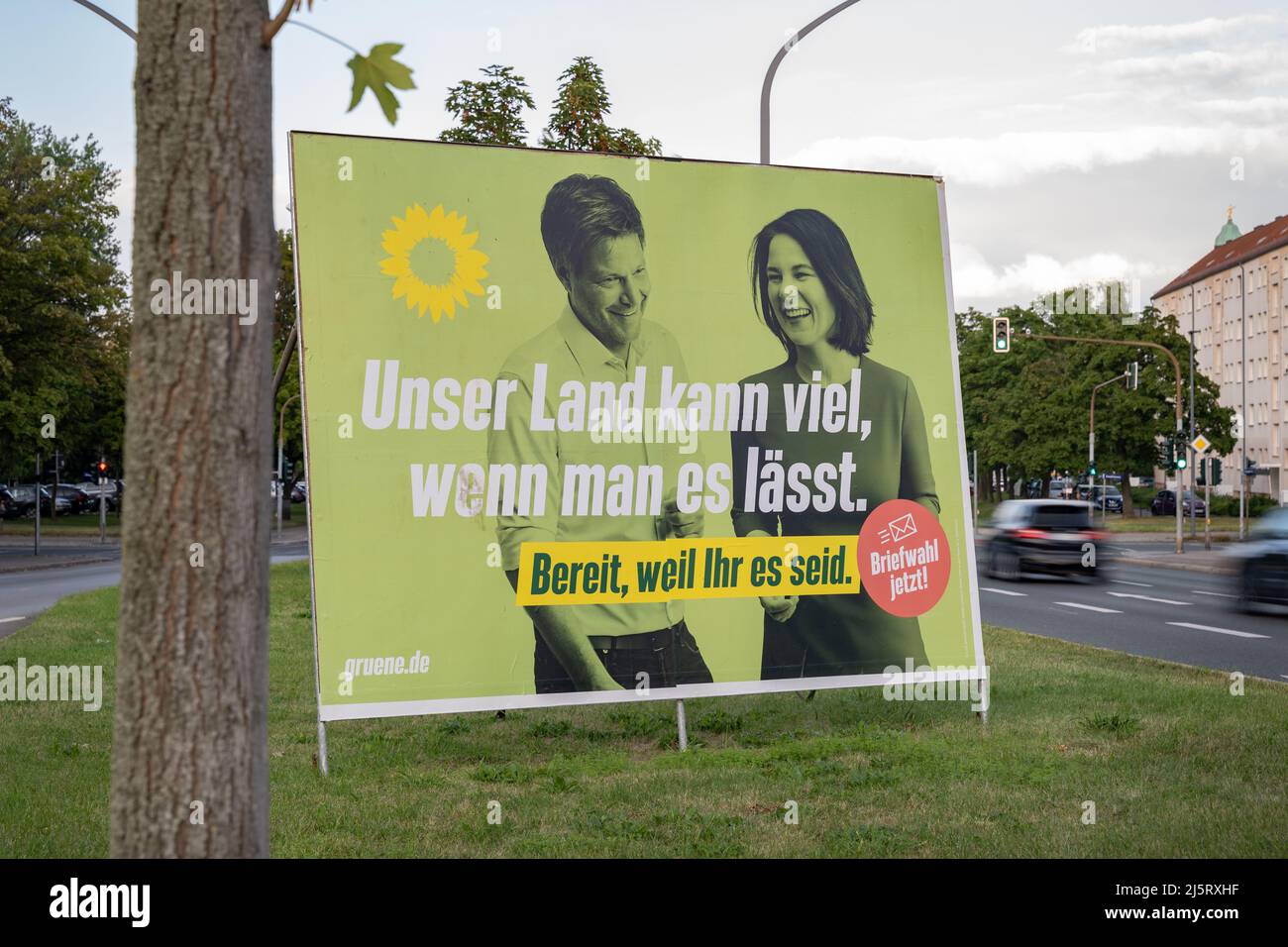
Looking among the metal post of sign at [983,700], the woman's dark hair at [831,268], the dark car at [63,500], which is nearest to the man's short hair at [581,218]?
the woman's dark hair at [831,268]

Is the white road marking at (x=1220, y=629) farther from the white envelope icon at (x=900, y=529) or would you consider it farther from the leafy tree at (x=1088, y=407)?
the leafy tree at (x=1088, y=407)

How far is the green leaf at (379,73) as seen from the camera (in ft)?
10.0

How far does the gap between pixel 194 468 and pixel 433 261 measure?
5515 millimetres

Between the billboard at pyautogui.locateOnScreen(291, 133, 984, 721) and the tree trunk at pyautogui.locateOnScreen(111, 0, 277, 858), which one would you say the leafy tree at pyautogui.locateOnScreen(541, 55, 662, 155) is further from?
the tree trunk at pyautogui.locateOnScreen(111, 0, 277, 858)

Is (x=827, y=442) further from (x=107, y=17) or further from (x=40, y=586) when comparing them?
(x=40, y=586)

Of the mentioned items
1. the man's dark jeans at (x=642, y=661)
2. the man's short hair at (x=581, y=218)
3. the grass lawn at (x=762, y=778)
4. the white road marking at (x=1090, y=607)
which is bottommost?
the white road marking at (x=1090, y=607)

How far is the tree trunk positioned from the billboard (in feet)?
15.9

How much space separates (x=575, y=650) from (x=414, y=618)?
100cm

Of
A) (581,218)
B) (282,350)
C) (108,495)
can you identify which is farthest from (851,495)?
(108,495)

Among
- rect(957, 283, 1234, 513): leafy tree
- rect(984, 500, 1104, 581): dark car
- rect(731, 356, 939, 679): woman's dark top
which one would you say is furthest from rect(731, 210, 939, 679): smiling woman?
rect(957, 283, 1234, 513): leafy tree

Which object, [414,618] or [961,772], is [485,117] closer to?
[414,618]

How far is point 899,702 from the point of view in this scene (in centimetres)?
1006

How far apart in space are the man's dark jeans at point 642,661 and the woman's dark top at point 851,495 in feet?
1.70
